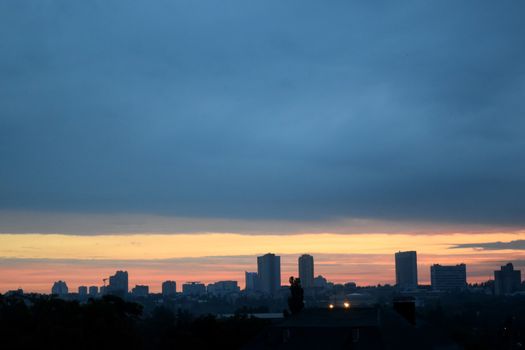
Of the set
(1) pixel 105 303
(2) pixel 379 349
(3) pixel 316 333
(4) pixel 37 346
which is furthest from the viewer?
(1) pixel 105 303

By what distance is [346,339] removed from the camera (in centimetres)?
4512

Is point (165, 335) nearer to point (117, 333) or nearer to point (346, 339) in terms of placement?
point (117, 333)

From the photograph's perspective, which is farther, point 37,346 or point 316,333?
point 37,346

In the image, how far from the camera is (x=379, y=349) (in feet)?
142

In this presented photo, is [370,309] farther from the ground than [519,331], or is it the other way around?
[370,309]

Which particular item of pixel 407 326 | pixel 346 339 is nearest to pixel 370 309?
pixel 407 326

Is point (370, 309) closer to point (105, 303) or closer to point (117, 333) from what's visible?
point (117, 333)


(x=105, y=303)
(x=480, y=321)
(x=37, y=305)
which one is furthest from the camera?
(x=480, y=321)

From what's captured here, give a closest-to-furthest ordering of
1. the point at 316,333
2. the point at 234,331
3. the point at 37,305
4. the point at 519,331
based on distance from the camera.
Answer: the point at 316,333, the point at 37,305, the point at 234,331, the point at 519,331

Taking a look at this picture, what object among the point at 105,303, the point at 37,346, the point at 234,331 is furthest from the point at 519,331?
the point at 37,346

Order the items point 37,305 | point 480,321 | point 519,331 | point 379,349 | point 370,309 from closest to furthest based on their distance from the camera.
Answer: point 379,349, point 370,309, point 37,305, point 519,331, point 480,321

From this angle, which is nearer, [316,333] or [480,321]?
[316,333]

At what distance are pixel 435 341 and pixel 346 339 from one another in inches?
321

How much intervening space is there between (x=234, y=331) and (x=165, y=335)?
1017 cm
